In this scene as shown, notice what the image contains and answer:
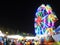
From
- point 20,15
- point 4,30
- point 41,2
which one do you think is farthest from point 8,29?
point 41,2

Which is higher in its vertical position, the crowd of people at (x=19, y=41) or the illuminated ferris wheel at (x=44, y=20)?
the illuminated ferris wheel at (x=44, y=20)

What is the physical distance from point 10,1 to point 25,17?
40cm

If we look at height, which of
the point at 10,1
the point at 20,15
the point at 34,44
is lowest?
the point at 34,44

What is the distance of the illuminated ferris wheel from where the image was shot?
410 centimetres

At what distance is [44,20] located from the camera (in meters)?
4.18

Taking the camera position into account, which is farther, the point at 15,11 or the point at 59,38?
the point at 15,11

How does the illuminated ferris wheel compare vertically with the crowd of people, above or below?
above

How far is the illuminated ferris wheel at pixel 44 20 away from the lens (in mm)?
4098

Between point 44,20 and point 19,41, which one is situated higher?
point 44,20

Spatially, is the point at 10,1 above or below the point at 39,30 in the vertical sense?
above

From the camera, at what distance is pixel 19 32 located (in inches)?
166

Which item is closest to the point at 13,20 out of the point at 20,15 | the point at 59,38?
the point at 20,15

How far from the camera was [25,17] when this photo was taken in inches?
169

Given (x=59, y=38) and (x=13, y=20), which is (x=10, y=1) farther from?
(x=59, y=38)
